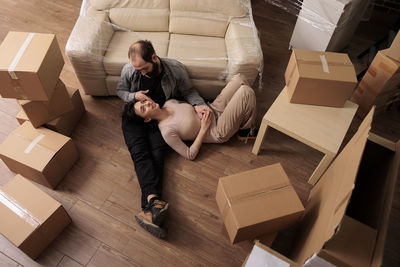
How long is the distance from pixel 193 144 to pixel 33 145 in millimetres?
983

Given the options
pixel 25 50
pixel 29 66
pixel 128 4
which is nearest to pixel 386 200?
pixel 29 66

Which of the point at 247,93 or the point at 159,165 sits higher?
the point at 247,93

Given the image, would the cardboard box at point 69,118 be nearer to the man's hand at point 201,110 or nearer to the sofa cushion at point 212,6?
the man's hand at point 201,110

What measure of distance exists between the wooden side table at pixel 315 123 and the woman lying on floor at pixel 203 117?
0.20 metres

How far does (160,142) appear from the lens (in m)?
2.08

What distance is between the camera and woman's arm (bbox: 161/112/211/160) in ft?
6.60

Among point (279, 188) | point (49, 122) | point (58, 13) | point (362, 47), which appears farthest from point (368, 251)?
point (58, 13)

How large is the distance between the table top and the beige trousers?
200 mm

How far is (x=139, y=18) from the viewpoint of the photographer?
93.0 inches

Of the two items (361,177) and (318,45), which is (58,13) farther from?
(361,177)

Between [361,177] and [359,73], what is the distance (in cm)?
155

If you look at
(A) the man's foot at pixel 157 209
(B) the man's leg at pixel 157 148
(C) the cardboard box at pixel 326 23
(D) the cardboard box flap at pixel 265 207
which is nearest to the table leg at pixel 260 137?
(D) the cardboard box flap at pixel 265 207

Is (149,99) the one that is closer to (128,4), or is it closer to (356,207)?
(128,4)

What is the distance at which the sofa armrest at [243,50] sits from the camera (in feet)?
7.06
